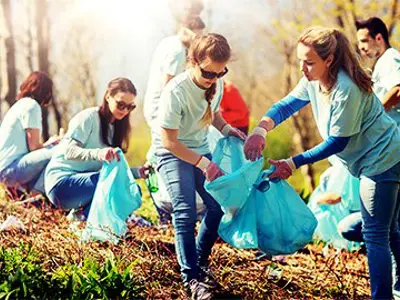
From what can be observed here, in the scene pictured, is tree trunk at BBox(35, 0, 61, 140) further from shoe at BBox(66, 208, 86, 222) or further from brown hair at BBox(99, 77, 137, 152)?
brown hair at BBox(99, 77, 137, 152)

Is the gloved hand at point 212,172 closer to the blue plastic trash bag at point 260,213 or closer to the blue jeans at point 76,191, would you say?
the blue plastic trash bag at point 260,213

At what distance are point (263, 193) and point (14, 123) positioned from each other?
2775 mm

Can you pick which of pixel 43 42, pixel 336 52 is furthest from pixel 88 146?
pixel 43 42

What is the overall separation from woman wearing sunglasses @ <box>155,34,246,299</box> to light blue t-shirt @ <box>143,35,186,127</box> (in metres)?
1.11

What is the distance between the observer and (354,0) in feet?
27.6

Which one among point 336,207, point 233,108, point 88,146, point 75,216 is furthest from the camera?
point 233,108

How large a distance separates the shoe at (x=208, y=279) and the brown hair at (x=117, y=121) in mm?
1483

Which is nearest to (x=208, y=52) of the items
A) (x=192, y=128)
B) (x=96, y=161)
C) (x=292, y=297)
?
(x=192, y=128)

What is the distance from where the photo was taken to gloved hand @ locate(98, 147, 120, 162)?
171 inches

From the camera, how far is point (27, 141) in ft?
18.4

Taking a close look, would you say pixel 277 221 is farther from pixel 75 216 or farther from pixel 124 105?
pixel 75 216

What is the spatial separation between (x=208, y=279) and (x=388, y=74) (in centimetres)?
191

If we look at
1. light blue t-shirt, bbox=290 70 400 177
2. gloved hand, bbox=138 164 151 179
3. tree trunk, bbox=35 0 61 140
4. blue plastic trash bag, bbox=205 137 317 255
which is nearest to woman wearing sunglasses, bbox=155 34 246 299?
blue plastic trash bag, bbox=205 137 317 255

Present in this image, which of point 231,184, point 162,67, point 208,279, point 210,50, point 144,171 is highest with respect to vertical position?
point 210,50
